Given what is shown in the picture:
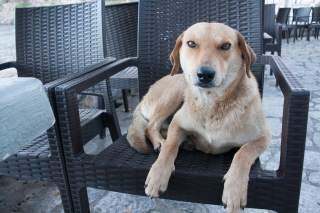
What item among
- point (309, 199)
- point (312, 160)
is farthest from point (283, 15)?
point (309, 199)

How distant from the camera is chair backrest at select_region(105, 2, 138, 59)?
3.45m

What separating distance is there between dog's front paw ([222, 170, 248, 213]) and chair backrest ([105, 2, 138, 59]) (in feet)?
8.84

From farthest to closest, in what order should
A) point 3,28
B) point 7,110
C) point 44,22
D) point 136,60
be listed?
point 3,28, point 44,22, point 136,60, point 7,110

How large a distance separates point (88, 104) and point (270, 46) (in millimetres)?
3439

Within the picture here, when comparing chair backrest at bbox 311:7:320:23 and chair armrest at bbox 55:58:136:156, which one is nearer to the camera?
chair armrest at bbox 55:58:136:156

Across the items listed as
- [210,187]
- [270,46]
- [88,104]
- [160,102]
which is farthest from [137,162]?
[270,46]

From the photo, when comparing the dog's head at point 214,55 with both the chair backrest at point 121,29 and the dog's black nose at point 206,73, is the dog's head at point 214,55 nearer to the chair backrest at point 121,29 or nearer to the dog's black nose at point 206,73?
the dog's black nose at point 206,73

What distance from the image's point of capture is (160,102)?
1932 mm

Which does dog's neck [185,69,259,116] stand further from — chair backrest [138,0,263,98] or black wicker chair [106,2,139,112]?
black wicker chair [106,2,139,112]

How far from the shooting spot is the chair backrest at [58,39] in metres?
2.28

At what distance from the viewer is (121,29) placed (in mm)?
3520

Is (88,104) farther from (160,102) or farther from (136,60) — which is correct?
(160,102)

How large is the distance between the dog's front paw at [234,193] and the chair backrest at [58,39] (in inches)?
58.0

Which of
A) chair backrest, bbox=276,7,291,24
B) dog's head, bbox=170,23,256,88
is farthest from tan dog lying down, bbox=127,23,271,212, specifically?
chair backrest, bbox=276,7,291,24
